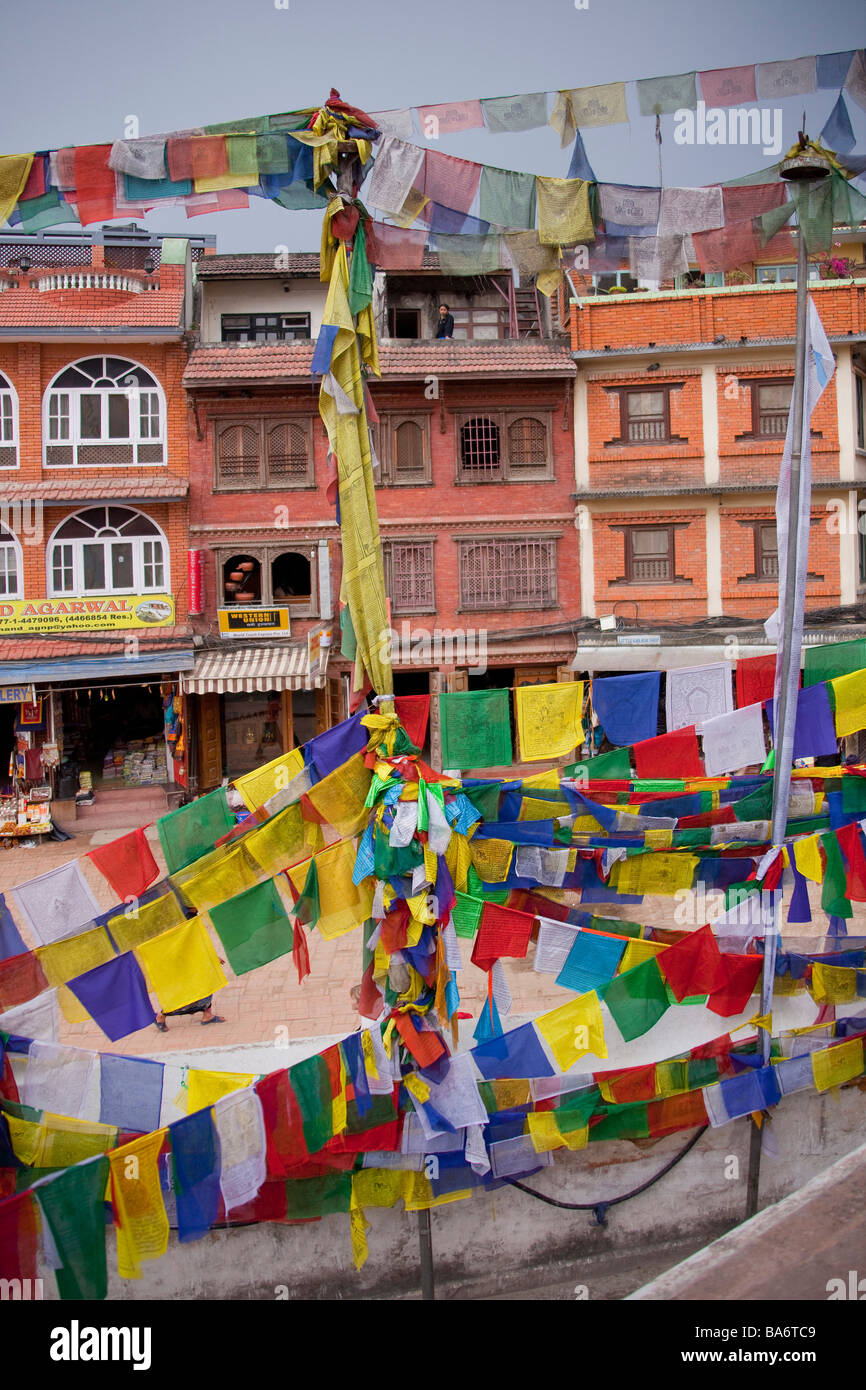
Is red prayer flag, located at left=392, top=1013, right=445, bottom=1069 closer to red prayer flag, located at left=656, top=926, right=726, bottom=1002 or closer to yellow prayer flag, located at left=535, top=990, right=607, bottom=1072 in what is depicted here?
yellow prayer flag, located at left=535, top=990, right=607, bottom=1072

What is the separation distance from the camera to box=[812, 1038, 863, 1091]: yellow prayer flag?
7727 mm

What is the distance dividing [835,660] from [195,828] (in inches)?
221

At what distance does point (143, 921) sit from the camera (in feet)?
22.1

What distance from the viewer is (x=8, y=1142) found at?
6.42 meters

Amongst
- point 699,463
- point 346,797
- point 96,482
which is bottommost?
point 346,797

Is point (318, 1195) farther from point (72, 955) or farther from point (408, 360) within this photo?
point (408, 360)

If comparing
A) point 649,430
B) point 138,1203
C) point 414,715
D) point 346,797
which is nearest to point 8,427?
point 649,430

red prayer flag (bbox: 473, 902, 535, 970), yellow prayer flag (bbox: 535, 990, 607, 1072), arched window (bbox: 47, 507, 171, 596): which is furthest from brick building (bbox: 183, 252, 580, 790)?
yellow prayer flag (bbox: 535, 990, 607, 1072)

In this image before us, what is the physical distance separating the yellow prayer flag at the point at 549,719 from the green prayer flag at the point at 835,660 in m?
2.04

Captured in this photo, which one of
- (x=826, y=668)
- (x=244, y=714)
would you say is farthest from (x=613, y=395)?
(x=826, y=668)

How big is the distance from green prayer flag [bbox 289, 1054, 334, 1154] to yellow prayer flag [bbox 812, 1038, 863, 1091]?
3781 millimetres
